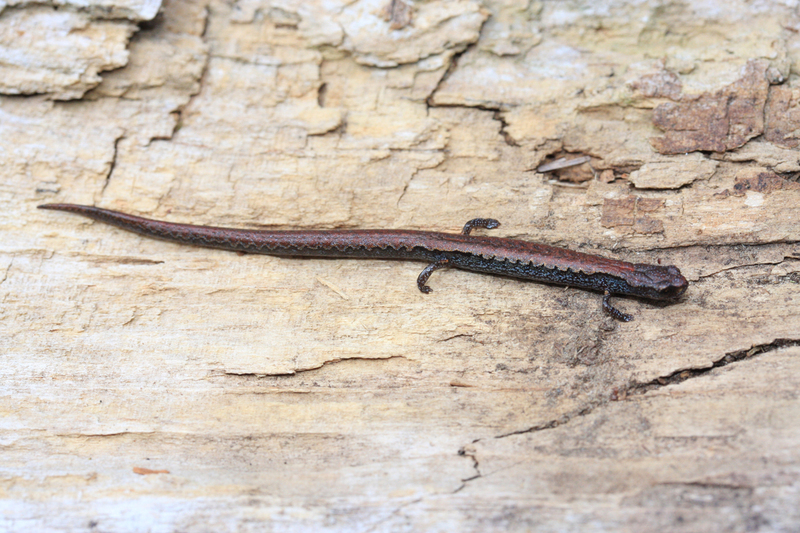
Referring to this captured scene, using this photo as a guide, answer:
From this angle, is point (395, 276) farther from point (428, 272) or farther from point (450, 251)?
point (450, 251)

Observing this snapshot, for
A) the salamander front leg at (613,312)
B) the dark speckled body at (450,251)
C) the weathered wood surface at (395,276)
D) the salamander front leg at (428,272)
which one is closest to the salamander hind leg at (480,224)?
the dark speckled body at (450,251)

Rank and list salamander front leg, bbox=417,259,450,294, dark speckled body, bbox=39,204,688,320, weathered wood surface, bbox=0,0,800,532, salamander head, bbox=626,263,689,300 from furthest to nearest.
→ salamander front leg, bbox=417,259,450,294 → dark speckled body, bbox=39,204,688,320 → salamander head, bbox=626,263,689,300 → weathered wood surface, bbox=0,0,800,532

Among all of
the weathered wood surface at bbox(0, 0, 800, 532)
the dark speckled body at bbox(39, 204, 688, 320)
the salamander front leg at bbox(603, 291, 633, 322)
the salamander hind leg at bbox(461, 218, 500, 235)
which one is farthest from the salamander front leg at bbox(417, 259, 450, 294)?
the salamander front leg at bbox(603, 291, 633, 322)

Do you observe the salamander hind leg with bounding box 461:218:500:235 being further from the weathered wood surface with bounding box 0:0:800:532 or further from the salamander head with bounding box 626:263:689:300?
the salamander head with bounding box 626:263:689:300

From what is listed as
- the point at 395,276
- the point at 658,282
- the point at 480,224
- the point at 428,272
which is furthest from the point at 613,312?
the point at 395,276

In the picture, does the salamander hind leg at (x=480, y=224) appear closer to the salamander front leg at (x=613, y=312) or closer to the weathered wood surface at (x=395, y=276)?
the weathered wood surface at (x=395, y=276)

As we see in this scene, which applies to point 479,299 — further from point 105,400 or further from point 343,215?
point 105,400
